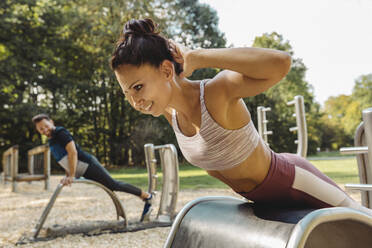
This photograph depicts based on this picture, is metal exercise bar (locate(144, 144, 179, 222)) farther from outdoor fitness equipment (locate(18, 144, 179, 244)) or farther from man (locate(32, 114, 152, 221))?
man (locate(32, 114, 152, 221))

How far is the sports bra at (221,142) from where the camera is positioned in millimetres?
1129

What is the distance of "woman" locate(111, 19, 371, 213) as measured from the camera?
1.07 metres

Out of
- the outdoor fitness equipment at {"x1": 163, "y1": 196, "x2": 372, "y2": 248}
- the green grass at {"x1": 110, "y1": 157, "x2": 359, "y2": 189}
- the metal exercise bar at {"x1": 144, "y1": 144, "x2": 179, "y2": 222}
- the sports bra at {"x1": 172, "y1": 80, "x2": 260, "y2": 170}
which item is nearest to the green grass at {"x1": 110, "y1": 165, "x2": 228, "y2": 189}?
the green grass at {"x1": 110, "y1": 157, "x2": 359, "y2": 189}

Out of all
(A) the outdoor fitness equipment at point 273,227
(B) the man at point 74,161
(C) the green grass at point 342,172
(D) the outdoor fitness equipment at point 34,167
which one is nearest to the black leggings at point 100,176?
(B) the man at point 74,161

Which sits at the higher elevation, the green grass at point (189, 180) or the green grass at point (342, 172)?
the green grass at point (342, 172)

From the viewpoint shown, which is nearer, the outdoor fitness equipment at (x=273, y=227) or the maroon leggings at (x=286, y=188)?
the outdoor fitness equipment at (x=273, y=227)

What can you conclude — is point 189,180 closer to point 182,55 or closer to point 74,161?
point 74,161

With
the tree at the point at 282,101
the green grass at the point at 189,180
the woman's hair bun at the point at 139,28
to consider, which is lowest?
the green grass at the point at 189,180

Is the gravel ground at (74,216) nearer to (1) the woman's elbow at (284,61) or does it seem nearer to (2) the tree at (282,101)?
(1) the woman's elbow at (284,61)

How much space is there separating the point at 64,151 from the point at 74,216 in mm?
1336

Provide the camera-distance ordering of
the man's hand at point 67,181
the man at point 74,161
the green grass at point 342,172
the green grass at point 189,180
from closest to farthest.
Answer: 1. the man's hand at point 67,181
2. the man at point 74,161
3. the green grass at point 342,172
4. the green grass at point 189,180

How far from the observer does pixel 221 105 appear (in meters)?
1.11

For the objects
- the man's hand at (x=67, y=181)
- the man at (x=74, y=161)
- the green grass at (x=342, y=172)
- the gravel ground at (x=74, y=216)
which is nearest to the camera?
the gravel ground at (x=74, y=216)

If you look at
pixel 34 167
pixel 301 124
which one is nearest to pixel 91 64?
pixel 34 167
